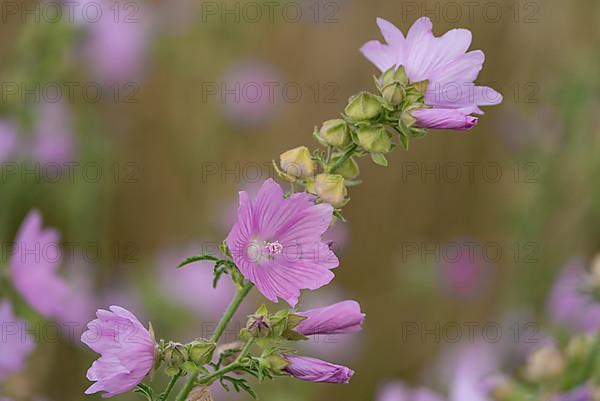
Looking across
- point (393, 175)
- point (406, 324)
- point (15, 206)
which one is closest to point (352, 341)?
point (406, 324)

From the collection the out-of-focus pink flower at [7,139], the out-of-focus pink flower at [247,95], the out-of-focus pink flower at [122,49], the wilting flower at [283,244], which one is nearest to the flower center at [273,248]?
the wilting flower at [283,244]

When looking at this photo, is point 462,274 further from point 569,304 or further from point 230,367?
point 230,367

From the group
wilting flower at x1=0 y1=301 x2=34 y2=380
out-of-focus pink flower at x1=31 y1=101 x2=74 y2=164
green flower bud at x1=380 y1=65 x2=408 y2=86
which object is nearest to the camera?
green flower bud at x1=380 y1=65 x2=408 y2=86

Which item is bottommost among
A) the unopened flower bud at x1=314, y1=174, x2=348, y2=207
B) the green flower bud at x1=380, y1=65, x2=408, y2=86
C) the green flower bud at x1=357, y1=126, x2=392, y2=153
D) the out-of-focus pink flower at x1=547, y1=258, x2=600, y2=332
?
the out-of-focus pink flower at x1=547, y1=258, x2=600, y2=332

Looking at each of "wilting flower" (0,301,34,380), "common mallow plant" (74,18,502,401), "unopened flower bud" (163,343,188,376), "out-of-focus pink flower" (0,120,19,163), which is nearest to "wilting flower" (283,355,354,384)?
"common mallow plant" (74,18,502,401)

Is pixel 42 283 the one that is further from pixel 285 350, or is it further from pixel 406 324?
pixel 406 324

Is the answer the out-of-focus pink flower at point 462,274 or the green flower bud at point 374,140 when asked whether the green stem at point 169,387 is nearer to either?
the green flower bud at point 374,140

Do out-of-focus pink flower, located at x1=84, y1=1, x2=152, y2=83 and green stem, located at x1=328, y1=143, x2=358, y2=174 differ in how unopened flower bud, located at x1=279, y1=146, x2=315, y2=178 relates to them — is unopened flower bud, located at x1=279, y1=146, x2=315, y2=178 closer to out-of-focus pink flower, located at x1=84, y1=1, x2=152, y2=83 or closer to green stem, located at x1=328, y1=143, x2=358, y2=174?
green stem, located at x1=328, y1=143, x2=358, y2=174
